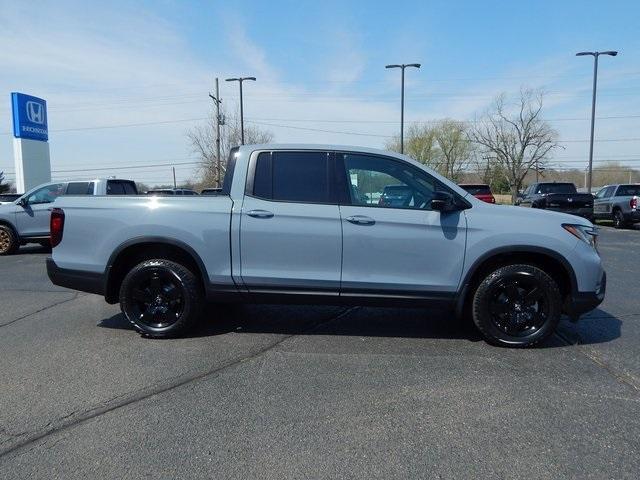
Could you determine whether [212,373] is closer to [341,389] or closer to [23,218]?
[341,389]

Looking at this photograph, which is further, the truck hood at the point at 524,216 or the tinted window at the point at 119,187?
the tinted window at the point at 119,187

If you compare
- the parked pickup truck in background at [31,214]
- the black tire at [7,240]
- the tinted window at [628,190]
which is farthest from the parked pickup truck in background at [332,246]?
the tinted window at [628,190]

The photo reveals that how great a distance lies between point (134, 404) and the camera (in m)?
3.34

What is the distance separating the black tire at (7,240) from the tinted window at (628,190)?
820 inches

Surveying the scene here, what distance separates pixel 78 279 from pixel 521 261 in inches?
174

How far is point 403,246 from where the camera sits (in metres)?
4.45

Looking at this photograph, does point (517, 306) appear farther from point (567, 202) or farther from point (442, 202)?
point (567, 202)

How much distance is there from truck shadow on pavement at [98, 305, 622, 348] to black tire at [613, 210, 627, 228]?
14792 mm

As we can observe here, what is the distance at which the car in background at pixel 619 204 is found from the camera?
17.6 meters

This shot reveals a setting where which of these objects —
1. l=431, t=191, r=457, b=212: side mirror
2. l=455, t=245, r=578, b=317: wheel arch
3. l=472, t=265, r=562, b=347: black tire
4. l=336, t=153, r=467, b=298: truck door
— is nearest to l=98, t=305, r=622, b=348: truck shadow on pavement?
l=472, t=265, r=562, b=347: black tire

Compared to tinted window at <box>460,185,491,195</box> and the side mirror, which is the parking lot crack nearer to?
the side mirror

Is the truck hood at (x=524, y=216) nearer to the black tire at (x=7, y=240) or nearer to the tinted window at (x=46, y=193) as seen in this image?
the tinted window at (x=46, y=193)

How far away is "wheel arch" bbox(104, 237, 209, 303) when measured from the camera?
466cm

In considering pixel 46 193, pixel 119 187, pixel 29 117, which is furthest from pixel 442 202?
pixel 29 117
